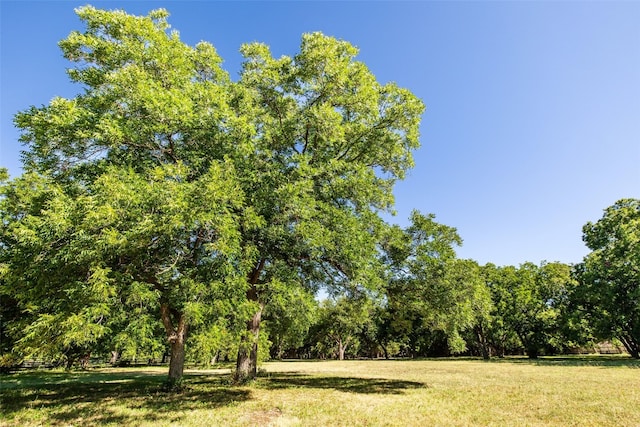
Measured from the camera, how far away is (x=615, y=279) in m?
39.5

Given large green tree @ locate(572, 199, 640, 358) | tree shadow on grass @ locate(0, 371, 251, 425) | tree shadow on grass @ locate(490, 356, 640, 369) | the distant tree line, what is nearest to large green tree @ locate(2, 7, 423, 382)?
the distant tree line

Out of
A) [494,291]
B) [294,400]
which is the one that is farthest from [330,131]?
[494,291]

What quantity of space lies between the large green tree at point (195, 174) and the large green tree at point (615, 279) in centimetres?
3648

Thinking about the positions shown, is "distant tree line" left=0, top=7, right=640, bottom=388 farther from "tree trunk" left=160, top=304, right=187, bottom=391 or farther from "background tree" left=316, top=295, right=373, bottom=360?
"background tree" left=316, top=295, right=373, bottom=360

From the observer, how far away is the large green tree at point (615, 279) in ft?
125

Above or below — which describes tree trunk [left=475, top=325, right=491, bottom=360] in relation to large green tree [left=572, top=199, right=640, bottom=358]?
below

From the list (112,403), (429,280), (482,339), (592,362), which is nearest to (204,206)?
(112,403)

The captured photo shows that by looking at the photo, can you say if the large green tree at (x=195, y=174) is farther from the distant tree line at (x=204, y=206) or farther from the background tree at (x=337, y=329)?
the background tree at (x=337, y=329)

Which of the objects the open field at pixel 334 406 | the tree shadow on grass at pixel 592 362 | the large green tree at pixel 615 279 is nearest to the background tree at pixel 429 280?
the open field at pixel 334 406

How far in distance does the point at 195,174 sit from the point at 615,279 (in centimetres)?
4827

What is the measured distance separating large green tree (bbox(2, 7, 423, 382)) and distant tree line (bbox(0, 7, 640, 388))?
75mm

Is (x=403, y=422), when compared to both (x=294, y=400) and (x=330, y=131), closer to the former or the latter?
(x=294, y=400)

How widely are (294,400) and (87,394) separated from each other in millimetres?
10310

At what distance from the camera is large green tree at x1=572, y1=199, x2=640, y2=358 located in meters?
38.1
